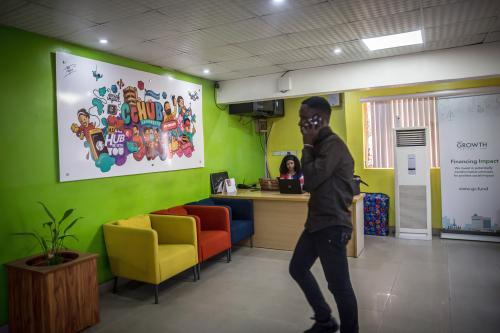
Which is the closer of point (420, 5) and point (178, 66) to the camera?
point (420, 5)

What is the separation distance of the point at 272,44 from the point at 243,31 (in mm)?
555

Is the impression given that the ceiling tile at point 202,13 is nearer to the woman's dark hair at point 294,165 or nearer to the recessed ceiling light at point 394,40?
the recessed ceiling light at point 394,40

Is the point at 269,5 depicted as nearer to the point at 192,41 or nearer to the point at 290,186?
the point at 192,41

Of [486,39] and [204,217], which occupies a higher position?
[486,39]

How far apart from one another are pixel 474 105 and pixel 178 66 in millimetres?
4197

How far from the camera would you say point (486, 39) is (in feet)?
13.1

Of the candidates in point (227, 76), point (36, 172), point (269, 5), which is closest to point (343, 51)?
point (269, 5)

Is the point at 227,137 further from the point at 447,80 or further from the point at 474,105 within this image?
the point at 474,105

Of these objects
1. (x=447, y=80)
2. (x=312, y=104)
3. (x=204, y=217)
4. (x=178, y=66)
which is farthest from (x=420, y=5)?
(x=204, y=217)

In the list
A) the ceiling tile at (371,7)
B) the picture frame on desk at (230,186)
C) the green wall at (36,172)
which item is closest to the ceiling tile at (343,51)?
the ceiling tile at (371,7)

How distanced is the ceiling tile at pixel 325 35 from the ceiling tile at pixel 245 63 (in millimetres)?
789

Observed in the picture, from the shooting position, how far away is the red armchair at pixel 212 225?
441 centimetres

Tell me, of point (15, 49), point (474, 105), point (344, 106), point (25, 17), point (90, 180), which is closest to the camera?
point (25, 17)

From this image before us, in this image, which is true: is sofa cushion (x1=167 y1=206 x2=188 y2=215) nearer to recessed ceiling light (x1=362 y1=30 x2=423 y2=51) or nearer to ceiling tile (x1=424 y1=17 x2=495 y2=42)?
recessed ceiling light (x1=362 y1=30 x2=423 y2=51)
